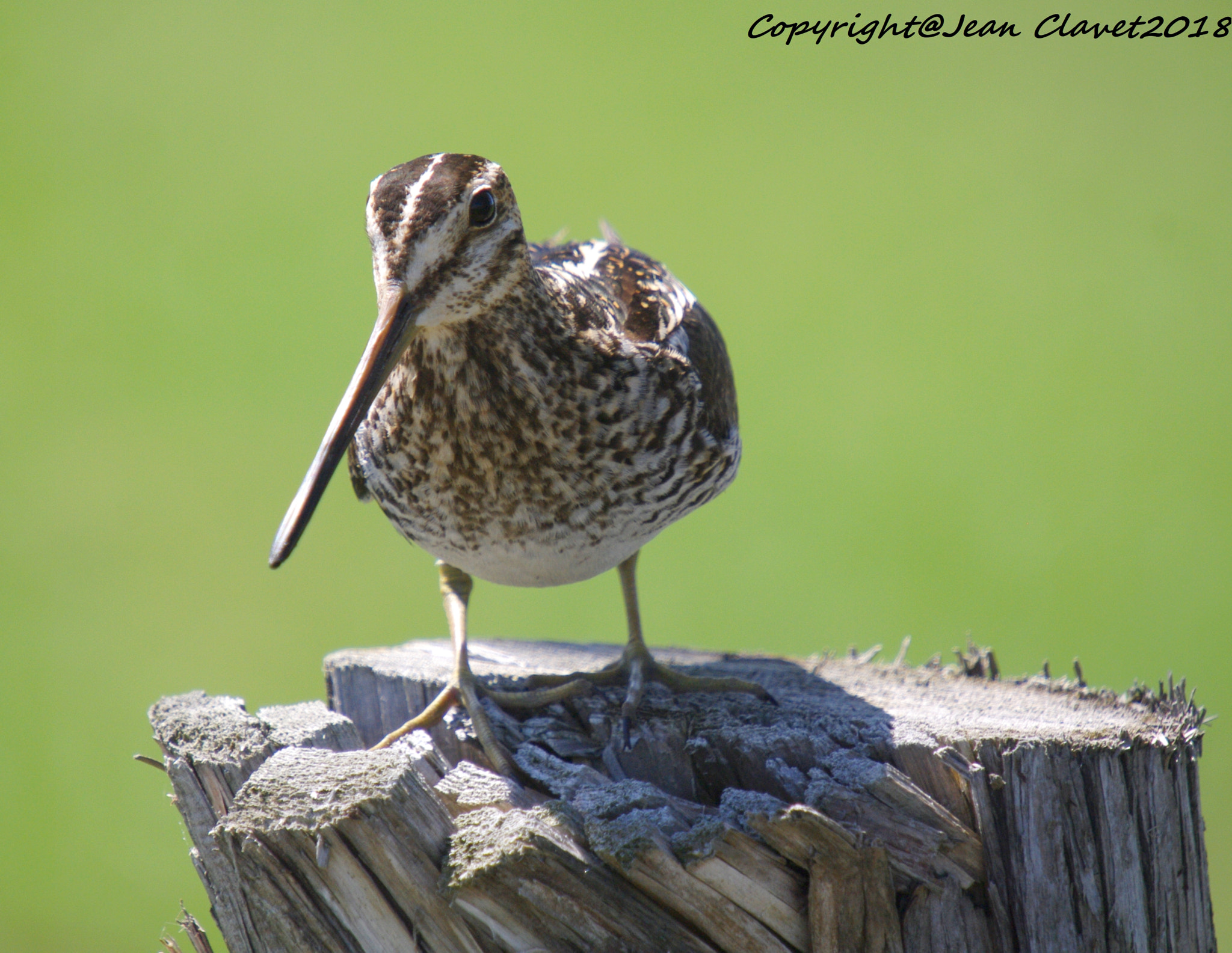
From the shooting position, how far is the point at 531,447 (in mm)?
2363

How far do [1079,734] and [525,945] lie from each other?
1.21m

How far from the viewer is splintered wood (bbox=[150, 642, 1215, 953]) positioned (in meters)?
1.89

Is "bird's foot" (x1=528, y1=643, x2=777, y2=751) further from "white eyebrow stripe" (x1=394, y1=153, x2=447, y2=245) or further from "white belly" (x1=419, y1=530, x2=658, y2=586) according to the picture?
"white eyebrow stripe" (x1=394, y1=153, x2=447, y2=245)

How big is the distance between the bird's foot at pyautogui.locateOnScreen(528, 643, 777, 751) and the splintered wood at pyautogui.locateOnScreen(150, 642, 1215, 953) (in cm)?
19

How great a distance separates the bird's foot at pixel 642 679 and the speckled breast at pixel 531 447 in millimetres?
354

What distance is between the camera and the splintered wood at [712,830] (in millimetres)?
1888

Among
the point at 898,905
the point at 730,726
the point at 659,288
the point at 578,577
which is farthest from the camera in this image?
the point at 659,288

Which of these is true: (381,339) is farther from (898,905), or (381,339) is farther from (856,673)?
(856,673)

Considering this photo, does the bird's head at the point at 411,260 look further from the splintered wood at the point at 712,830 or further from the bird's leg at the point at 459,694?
the bird's leg at the point at 459,694

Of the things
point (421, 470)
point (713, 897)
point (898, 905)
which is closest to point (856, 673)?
point (898, 905)

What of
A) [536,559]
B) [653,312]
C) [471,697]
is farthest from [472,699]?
[653,312]

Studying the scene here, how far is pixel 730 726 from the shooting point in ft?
7.86

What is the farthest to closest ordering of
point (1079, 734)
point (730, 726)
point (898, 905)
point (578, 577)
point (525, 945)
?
point (578, 577), point (730, 726), point (1079, 734), point (898, 905), point (525, 945)

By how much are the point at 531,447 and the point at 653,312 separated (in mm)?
588
